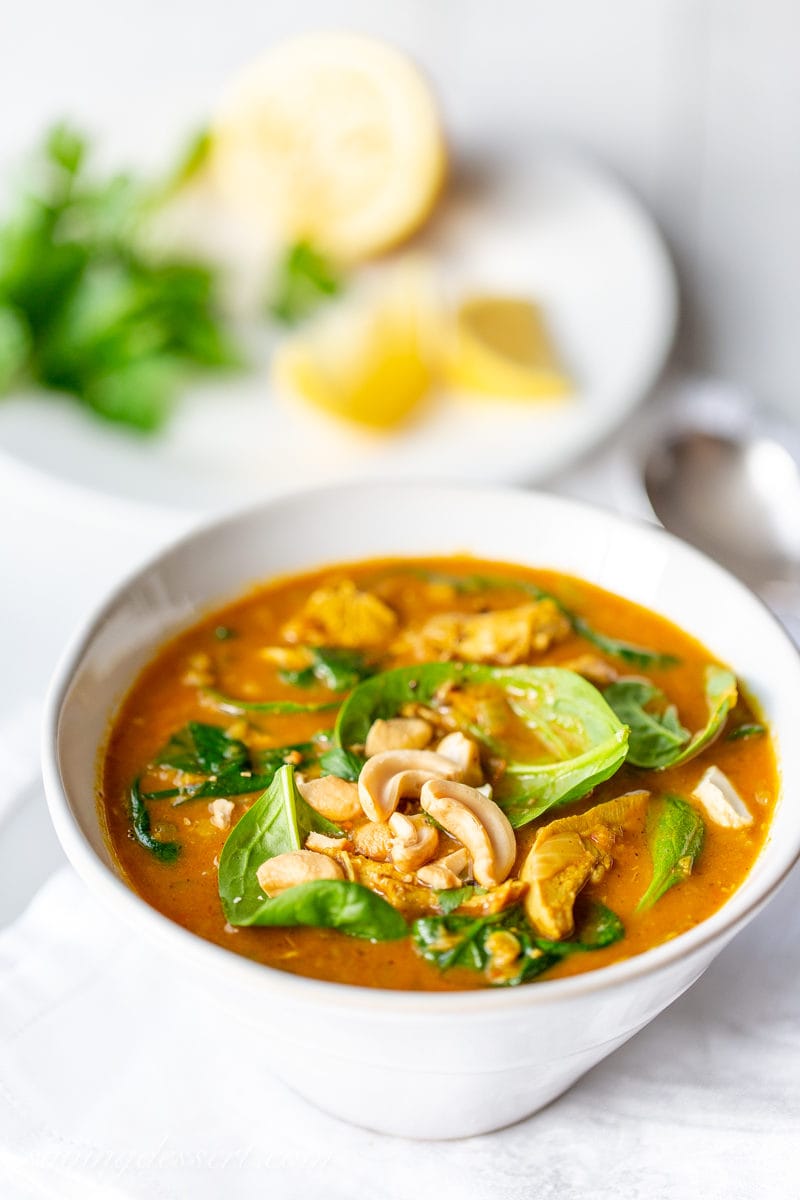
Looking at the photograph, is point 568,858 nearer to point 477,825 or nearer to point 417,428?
point 477,825

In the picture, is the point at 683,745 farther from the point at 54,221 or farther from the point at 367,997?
the point at 54,221

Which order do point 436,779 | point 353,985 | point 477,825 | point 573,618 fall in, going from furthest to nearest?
point 573,618
point 436,779
point 477,825
point 353,985

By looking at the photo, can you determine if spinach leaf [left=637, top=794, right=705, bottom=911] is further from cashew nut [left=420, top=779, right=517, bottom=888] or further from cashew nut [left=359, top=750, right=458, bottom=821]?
cashew nut [left=359, top=750, right=458, bottom=821]

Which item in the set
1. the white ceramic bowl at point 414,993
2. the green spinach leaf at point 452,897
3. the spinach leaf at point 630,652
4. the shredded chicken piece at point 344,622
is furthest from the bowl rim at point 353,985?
the shredded chicken piece at point 344,622

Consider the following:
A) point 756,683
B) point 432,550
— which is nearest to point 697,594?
point 756,683

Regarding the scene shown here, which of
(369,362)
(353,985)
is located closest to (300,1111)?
(353,985)

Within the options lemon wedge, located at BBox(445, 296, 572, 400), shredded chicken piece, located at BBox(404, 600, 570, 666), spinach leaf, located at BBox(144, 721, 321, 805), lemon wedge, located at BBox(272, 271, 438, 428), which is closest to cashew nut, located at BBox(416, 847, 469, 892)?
spinach leaf, located at BBox(144, 721, 321, 805)
